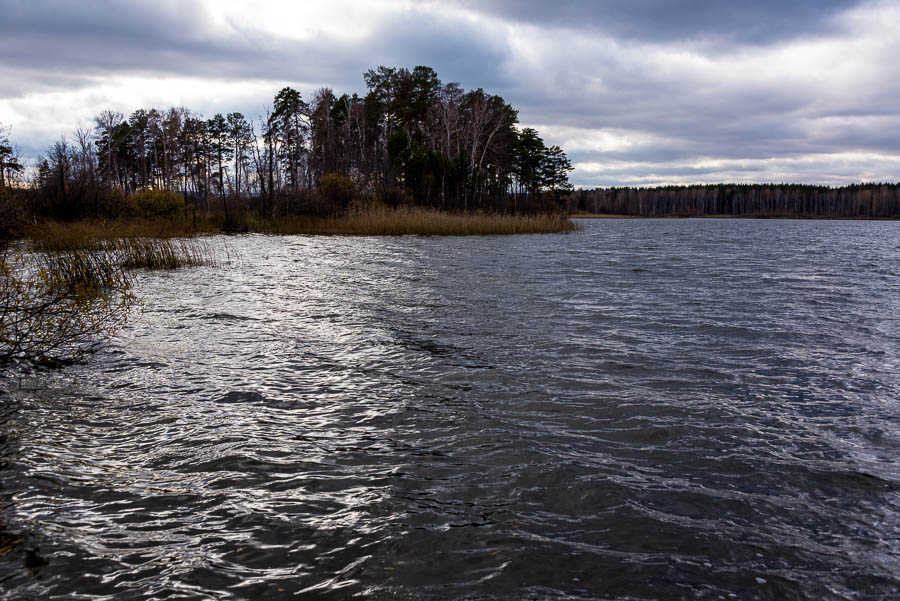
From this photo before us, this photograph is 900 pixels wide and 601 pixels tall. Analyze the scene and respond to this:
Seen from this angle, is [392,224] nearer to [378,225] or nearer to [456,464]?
[378,225]

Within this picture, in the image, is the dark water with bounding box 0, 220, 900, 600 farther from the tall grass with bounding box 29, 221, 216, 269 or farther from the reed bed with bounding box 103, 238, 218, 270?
the reed bed with bounding box 103, 238, 218, 270

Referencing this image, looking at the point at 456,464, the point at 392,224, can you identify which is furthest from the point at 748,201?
the point at 456,464

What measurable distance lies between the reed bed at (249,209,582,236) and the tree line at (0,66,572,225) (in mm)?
1915

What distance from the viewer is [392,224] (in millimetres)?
37031

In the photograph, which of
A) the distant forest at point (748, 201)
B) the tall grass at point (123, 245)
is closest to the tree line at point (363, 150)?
the tall grass at point (123, 245)

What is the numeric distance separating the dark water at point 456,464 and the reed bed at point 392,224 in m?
27.6

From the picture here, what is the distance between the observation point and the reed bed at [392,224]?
37125 mm

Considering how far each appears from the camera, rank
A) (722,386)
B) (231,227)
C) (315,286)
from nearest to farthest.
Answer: (722,386), (315,286), (231,227)

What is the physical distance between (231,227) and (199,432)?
35219mm

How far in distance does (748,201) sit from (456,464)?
580 feet

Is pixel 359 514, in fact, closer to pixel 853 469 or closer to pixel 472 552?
pixel 472 552

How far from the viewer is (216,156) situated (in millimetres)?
77875

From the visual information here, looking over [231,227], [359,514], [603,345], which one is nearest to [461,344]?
[603,345]

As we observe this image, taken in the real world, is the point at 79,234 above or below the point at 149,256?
above
